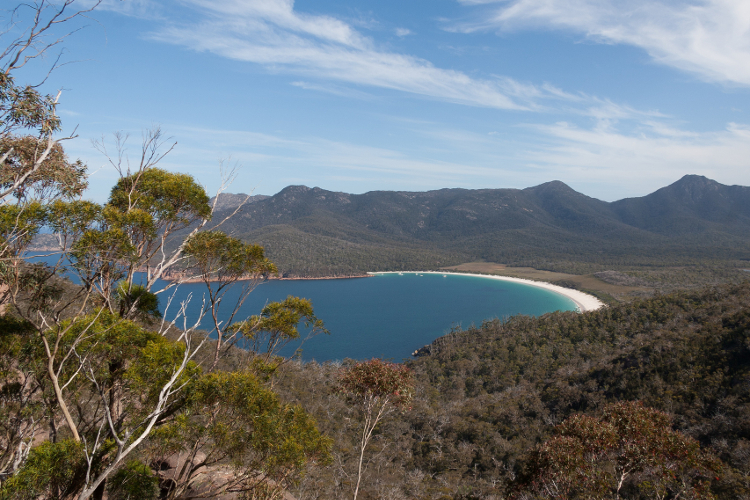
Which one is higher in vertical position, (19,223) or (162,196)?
(162,196)

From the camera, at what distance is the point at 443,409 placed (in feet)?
98.8

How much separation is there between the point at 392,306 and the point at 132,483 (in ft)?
294

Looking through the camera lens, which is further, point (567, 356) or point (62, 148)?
point (567, 356)

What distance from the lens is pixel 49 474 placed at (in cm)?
531

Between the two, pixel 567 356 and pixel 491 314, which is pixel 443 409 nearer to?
pixel 567 356

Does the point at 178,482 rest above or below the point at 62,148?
below

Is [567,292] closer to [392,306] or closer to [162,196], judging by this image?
[392,306]

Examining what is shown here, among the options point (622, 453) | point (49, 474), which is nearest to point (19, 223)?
point (49, 474)

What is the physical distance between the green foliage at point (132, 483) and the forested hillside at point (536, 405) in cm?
716

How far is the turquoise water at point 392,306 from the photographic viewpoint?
211 feet

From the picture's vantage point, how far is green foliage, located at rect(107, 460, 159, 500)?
6.28 meters

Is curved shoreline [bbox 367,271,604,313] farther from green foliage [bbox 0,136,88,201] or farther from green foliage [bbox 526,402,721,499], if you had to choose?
green foliage [bbox 0,136,88,201]

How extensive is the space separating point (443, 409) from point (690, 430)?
51.0ft

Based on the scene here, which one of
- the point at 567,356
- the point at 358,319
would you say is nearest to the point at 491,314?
the point at 358,319
